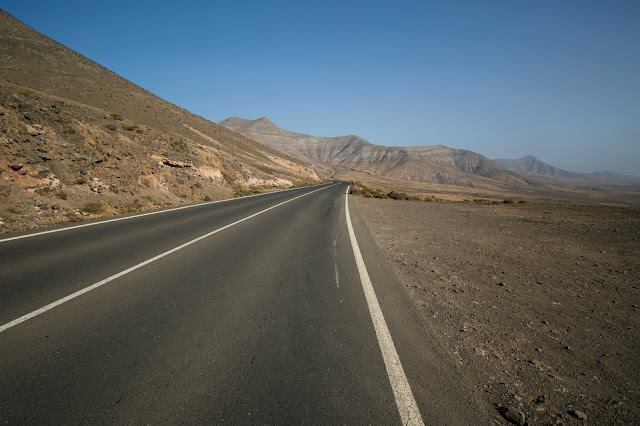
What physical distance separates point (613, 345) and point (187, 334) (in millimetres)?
5054

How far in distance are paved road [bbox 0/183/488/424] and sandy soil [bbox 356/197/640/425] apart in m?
0.48

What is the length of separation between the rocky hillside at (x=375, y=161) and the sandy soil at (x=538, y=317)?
147 metres

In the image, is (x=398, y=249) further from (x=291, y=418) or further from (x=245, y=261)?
(x=291, y=418)

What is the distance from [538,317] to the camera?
13.7 feet

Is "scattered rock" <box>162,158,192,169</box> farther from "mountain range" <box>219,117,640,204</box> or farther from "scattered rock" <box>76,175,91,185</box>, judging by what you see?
"mountain range" <box>219,117,640,204</box>

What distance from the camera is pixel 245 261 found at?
6109 mm

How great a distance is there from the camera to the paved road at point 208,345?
231 centimetres

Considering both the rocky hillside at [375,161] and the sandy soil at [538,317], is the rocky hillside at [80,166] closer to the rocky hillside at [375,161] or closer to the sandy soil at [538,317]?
the sandy soil at [538,317]

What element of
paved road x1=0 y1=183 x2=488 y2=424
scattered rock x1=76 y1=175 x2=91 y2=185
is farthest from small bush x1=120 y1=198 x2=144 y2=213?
paved road x1=0 y1=183 x2=488 y2=424

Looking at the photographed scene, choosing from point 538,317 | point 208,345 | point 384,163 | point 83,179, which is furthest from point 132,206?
point 384,163

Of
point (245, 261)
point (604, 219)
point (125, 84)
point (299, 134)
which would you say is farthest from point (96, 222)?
point (299, 134)

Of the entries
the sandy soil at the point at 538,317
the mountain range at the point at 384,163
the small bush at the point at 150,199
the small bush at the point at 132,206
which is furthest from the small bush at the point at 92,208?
the mountain range at the point at 384,163

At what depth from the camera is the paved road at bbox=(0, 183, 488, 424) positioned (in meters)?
2.31

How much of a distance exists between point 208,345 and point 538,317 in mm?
4497
